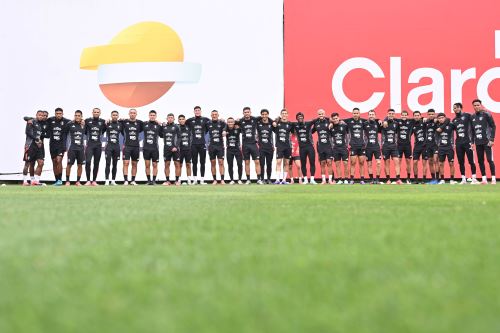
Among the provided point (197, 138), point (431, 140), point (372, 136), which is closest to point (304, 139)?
point (372, 136)

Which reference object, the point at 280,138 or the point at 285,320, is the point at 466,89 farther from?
the point at 285,320

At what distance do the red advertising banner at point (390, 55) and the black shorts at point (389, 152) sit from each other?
2033 mm

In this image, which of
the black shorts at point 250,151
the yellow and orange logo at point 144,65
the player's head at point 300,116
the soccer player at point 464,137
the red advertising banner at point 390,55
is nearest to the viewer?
the soccer player at point 464,137

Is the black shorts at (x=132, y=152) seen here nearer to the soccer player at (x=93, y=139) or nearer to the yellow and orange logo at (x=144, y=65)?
the soccer player at (x=93, y=139)

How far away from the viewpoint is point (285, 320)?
1.44 m

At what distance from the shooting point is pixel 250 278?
6.59ft

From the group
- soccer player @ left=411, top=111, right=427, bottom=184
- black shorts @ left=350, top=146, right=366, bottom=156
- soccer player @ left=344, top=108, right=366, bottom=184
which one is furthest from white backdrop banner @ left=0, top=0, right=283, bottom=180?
soccer player @ left=411, top=111, right=427, bottom=184

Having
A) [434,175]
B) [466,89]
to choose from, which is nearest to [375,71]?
[466,89]

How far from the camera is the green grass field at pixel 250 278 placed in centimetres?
145

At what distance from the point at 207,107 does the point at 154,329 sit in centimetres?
1702

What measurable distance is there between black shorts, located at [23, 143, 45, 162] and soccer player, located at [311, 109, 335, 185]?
5.94 meters

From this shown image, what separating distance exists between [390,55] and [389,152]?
10.8 feet

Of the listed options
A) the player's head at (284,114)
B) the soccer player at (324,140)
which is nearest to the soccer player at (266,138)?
the player's head at (284,114)

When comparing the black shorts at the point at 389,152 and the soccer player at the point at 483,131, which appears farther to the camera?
the black shorts at the point at 389,152
